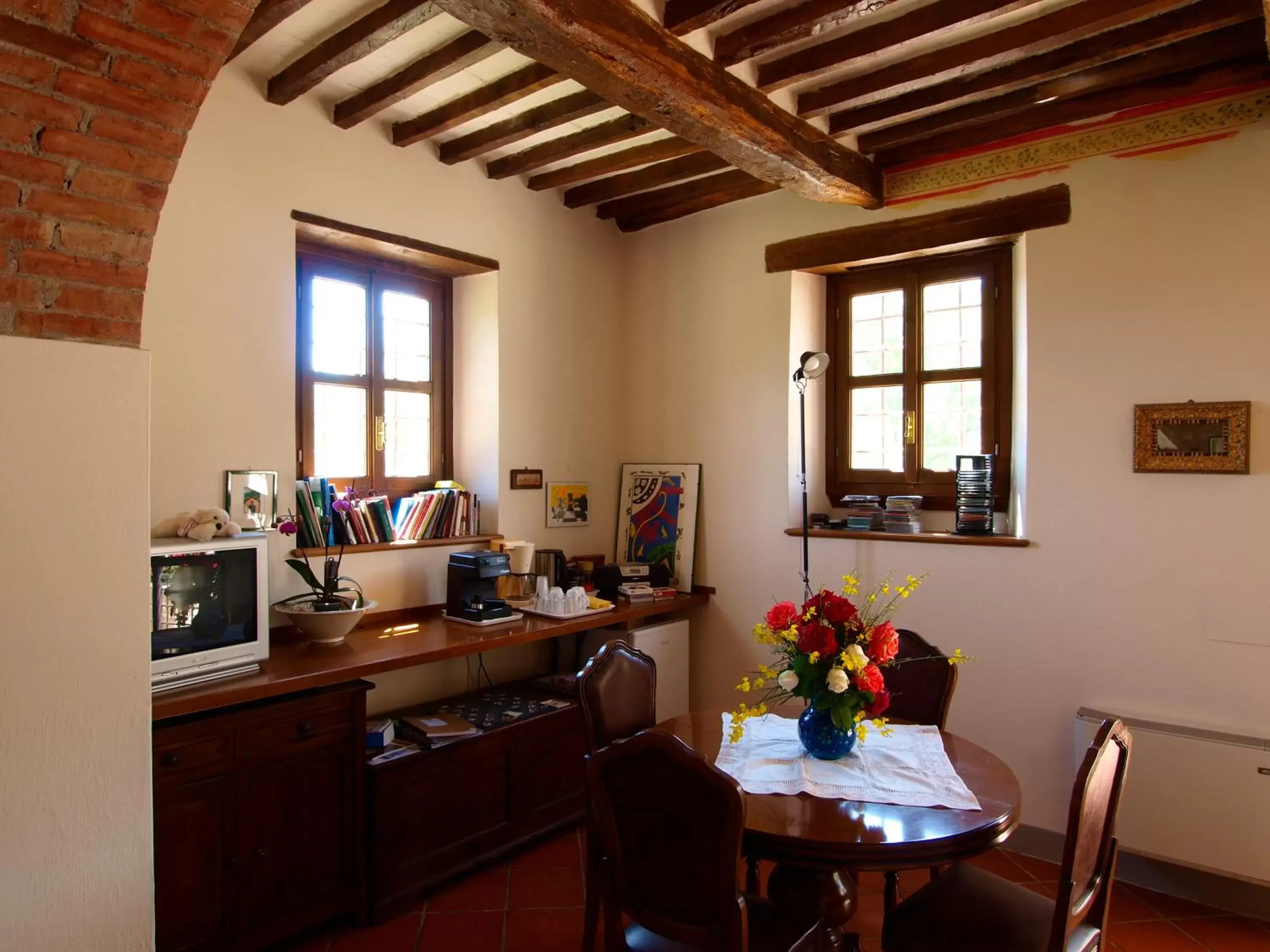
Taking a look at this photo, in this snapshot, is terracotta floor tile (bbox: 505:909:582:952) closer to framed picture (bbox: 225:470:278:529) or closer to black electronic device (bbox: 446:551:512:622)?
black electronic device (bbox: 446:551:512:622)

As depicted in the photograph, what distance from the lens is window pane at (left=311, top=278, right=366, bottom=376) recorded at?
3729 millimetres

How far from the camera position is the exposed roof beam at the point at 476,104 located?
3.13m

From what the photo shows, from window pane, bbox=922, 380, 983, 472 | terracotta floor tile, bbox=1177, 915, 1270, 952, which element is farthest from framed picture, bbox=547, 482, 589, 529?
terracotta floor tile, bbox=1177, 915, 1270, 952

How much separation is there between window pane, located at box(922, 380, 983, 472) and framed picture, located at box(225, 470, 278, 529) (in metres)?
3.09

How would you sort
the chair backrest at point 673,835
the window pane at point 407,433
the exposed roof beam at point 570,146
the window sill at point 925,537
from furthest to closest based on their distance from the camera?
the window pane at point 407,433 < the window sill at point 925,537 < the exposed roof beam at point 570,146 < the chair backrest at point 673,835

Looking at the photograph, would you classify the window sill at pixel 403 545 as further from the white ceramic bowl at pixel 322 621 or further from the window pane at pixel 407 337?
the window pane at pixel 407 337

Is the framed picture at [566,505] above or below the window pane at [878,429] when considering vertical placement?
Answer: below

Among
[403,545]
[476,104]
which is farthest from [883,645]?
[476,104]

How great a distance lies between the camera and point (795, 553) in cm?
426

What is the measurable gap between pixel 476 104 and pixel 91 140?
1781 mm

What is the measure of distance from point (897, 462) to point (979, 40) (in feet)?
6.72

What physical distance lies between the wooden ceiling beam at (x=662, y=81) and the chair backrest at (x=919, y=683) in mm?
1948

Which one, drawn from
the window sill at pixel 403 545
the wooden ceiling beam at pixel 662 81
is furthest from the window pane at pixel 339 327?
the wooden ceiling beam at pixel 662 81

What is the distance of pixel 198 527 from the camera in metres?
2.67
